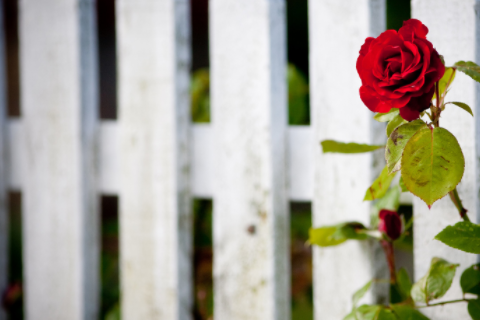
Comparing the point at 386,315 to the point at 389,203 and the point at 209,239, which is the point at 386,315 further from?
the point at 209,239

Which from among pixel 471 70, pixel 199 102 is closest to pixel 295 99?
pixel 199 102

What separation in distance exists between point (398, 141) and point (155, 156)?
0.75m

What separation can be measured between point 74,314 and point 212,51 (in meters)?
0.97

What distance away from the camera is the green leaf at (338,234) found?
76 cm

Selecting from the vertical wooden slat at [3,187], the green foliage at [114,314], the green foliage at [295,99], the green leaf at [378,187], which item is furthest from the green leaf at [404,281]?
the vertical wooden slat at [3,187]

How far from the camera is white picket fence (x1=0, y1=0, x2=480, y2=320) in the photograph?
0.89m

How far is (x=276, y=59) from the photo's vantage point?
3.23ft

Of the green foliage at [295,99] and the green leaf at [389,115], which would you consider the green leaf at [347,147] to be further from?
the green foliage at [295,99]

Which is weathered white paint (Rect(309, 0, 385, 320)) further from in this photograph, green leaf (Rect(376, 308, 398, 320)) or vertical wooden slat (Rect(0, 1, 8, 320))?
vertical wooden slat (Rect(0, 1, 8, 320))

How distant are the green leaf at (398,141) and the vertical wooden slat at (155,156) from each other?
26.8 inches

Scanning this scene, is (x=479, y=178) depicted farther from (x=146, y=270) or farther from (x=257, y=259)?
(x=146, y=270)

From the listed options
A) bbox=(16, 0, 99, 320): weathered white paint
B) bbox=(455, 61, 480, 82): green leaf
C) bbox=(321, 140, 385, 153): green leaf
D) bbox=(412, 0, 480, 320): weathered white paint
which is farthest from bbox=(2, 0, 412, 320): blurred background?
bbox=(455, 61, 480, 82): green leaf

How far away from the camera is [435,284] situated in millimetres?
643

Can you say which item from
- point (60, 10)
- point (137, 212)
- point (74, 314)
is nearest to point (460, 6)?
point (137, 212)
